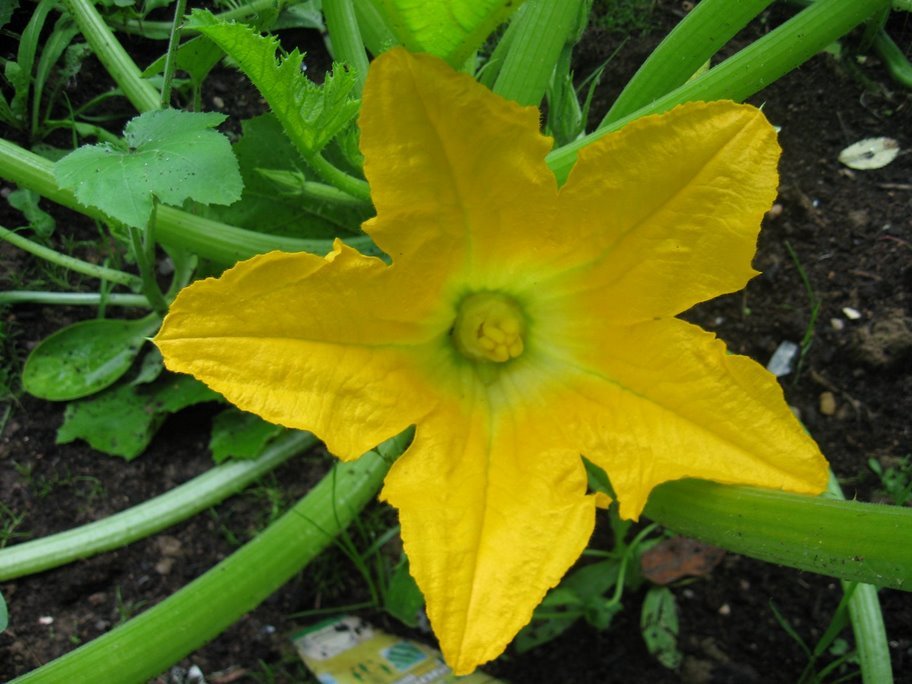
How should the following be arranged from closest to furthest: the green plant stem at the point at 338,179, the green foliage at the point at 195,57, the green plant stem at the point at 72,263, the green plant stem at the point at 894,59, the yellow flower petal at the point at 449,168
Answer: the yellow flower petal at the point at 449,168 < the green plant stem at the point at 338,179 < the green foliage at the point at 195,57 < the green plant stem at the point at 72,263 < the green plant stem at the point at 894,59

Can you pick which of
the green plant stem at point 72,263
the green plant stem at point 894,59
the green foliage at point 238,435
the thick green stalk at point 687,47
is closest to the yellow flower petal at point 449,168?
the thick green stalk at point 687,47

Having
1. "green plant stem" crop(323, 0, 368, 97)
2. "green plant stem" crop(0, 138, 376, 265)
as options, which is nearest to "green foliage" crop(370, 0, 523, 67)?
"green plant stem" crop(323, 0, 368, 97)

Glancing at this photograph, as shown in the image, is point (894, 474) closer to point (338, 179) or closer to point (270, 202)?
point (338, 179)

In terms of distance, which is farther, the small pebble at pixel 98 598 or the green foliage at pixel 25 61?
the green foliage at pixel 25 61

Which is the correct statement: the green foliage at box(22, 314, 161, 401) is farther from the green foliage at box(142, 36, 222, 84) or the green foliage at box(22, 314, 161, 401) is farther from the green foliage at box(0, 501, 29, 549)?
the green foliage at box(142, 36, 222, 84)

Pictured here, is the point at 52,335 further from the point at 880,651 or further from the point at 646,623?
the point at 880,651

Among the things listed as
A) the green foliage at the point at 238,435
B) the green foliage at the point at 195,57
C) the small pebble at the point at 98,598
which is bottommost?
the small pebble at the point at 98,598

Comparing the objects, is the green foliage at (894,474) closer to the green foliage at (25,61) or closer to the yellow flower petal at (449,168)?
the yellow flower petal at (449,168)
